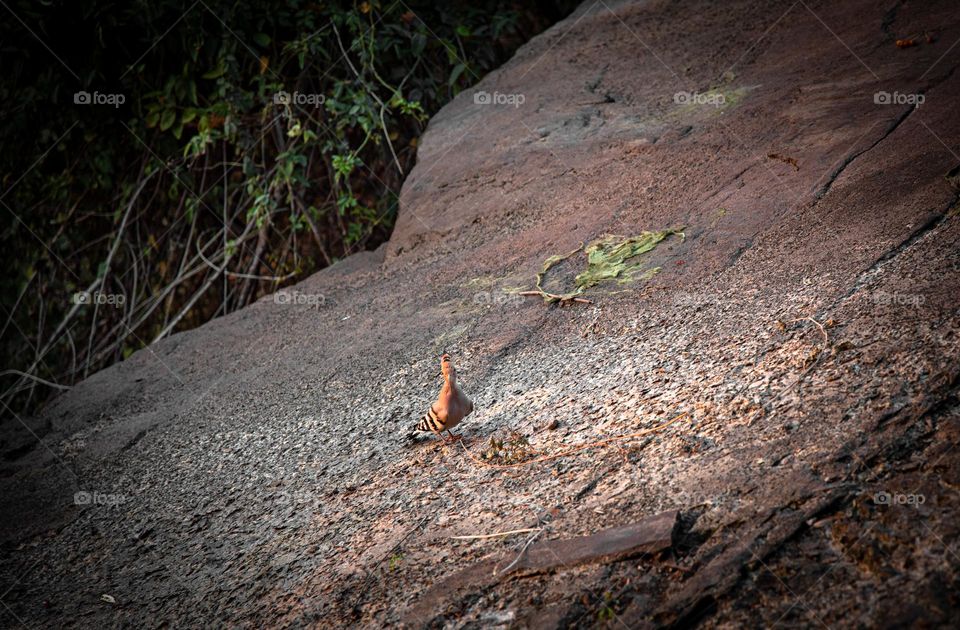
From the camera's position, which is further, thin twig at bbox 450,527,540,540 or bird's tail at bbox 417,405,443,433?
bird's tail at bbox 417,405,443,433

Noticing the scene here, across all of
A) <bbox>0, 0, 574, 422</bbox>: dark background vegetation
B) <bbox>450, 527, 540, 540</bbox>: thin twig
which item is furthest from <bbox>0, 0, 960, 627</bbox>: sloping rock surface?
<bbox>0, 0, 574, 422</bbox>: dark background vegetation

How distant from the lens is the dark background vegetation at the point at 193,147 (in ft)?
21.3

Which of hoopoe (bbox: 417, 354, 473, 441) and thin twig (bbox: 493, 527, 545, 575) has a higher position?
hoopoe (bbox: 417, 354, 473, 441)

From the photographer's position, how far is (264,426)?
3518 millimetres

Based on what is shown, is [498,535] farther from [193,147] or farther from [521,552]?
[193,147]

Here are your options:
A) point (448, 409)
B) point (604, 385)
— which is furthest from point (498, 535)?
point (604, 385)

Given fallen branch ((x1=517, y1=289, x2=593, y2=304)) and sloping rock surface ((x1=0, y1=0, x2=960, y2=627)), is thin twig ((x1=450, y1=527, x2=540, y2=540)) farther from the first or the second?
fallen branch ((x1=517, y1=289, x2=593, y2=304))

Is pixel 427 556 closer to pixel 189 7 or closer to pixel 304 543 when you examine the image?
pixel 304 543

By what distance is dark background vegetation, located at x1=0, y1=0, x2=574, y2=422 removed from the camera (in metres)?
6.50

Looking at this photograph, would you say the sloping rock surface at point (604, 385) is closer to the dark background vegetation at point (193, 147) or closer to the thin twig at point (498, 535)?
the thin twig at point (498, 535)

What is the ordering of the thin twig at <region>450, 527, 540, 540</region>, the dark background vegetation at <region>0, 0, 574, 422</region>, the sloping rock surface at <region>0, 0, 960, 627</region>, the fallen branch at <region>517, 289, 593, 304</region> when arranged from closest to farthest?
the sloping rock surface at <region>0, 0, 960, 627</region> < the thin twig at <region>450, 527, 540, 540</region> < the fallen branch at <region>517, 289, 593, 304</region> < the dark background vegetation at <region>0, 0, 574, 422</region>

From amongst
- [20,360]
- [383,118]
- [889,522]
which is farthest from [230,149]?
[889,522]

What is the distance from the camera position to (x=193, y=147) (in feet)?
22.6

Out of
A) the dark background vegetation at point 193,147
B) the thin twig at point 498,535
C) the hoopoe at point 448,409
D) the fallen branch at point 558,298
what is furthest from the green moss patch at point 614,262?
the dark background vegetation at point 193,147
